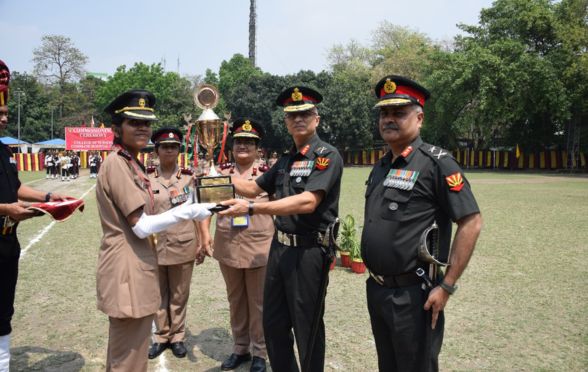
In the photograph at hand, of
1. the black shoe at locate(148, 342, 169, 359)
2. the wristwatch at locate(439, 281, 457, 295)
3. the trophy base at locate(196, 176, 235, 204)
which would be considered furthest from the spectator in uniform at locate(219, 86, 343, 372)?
the black shoe at locate(148, 342, 169, 359)

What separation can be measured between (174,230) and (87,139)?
105 ft

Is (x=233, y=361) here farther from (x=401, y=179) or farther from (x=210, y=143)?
(x=401, y=179)

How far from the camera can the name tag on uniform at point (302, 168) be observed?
3.56 m

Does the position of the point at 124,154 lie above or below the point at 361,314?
above

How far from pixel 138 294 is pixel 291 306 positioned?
115 centimetres

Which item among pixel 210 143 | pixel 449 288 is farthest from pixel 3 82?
pixel 449 288

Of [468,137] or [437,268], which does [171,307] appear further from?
[468,137]

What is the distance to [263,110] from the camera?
46719mm

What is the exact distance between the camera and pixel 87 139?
33.4m

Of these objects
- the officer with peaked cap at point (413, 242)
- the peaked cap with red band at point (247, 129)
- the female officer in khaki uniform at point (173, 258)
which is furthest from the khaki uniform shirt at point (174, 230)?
the officer with peaked cap at point (413, 242)

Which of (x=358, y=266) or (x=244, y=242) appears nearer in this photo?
(x=244, y=242)

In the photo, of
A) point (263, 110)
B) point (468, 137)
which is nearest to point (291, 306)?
point (263, 110)

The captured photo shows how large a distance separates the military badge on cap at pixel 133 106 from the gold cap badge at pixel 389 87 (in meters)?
1.62

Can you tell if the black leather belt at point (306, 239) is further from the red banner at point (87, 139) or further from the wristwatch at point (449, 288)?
the red banner at point (87, 139)
